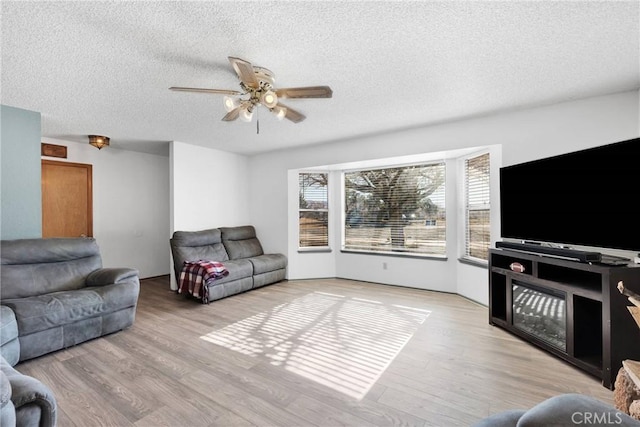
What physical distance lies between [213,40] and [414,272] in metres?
4.03

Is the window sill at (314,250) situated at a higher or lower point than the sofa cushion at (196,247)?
lower

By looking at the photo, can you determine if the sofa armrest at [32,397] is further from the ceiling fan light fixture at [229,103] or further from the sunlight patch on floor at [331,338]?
the ceiling fan light fixture at [229,103]

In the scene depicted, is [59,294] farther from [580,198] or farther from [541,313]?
[580,198]

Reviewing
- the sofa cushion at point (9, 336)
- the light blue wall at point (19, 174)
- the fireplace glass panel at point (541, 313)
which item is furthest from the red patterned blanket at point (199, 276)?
the fireplace glass panel at point (541, 313)

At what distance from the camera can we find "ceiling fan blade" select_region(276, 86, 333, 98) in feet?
6.96

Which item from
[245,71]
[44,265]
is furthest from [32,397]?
[44,265]

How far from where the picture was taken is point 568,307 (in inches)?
86.2

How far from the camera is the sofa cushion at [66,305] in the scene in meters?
2.29

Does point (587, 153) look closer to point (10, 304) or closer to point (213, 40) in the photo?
point (213, 40)

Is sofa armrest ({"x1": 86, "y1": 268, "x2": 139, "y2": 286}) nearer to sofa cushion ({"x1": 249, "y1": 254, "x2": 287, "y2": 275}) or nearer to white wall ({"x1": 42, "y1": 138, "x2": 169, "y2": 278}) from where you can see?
sofa cushion ({"x1": 249, "y1": 254, "x2": 287, "y2": 275})

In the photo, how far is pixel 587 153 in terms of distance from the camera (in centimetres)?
215

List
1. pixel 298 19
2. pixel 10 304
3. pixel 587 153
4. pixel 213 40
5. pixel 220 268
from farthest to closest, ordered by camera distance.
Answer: pixel 220 268 → pixel 10 304 → pixel 587 153 → pixel 213 40 → pixel 298 19

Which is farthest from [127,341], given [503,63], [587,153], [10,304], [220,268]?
[587,153]

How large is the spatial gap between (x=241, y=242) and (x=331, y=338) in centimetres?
302
